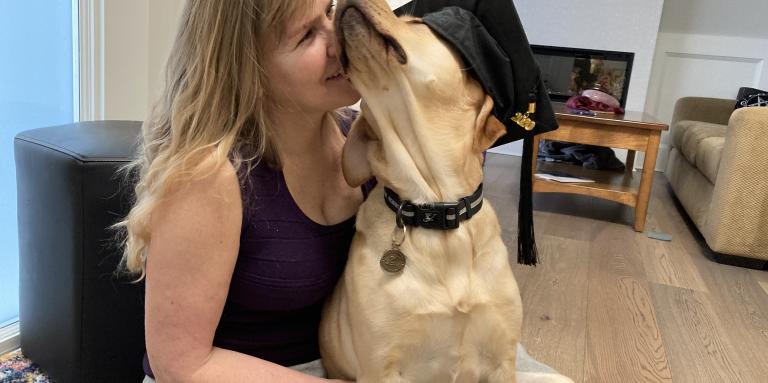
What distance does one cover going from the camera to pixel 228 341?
1.15m

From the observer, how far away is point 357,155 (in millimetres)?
1116

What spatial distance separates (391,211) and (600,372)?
1.16 metres

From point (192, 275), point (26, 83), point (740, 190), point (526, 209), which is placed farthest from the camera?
point (740, 190)

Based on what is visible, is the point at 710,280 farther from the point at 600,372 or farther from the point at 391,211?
the point at 391,211

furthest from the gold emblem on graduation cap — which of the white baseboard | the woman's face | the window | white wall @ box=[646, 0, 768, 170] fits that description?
white wall @ box=[646, 0, 768, 170]

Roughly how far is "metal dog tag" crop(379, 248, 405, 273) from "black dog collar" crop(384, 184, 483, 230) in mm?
54

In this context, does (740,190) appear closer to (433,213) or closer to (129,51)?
(433,213)

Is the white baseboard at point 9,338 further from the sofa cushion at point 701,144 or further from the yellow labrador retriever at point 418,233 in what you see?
the sofa cushion at point 701,144

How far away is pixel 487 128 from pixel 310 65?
324mm

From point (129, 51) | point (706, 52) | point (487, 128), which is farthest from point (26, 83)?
point (706, 52)

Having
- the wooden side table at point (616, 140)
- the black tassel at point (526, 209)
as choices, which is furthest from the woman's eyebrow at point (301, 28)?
the wooden side table at point (616, 140)

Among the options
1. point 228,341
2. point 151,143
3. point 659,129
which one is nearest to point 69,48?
point 151,143

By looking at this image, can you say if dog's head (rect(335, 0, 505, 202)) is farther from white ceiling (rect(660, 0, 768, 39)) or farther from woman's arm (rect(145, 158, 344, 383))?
white ceiling (rect(660, 0, 768, 39))

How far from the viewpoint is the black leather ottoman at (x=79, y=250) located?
1.30 metres
